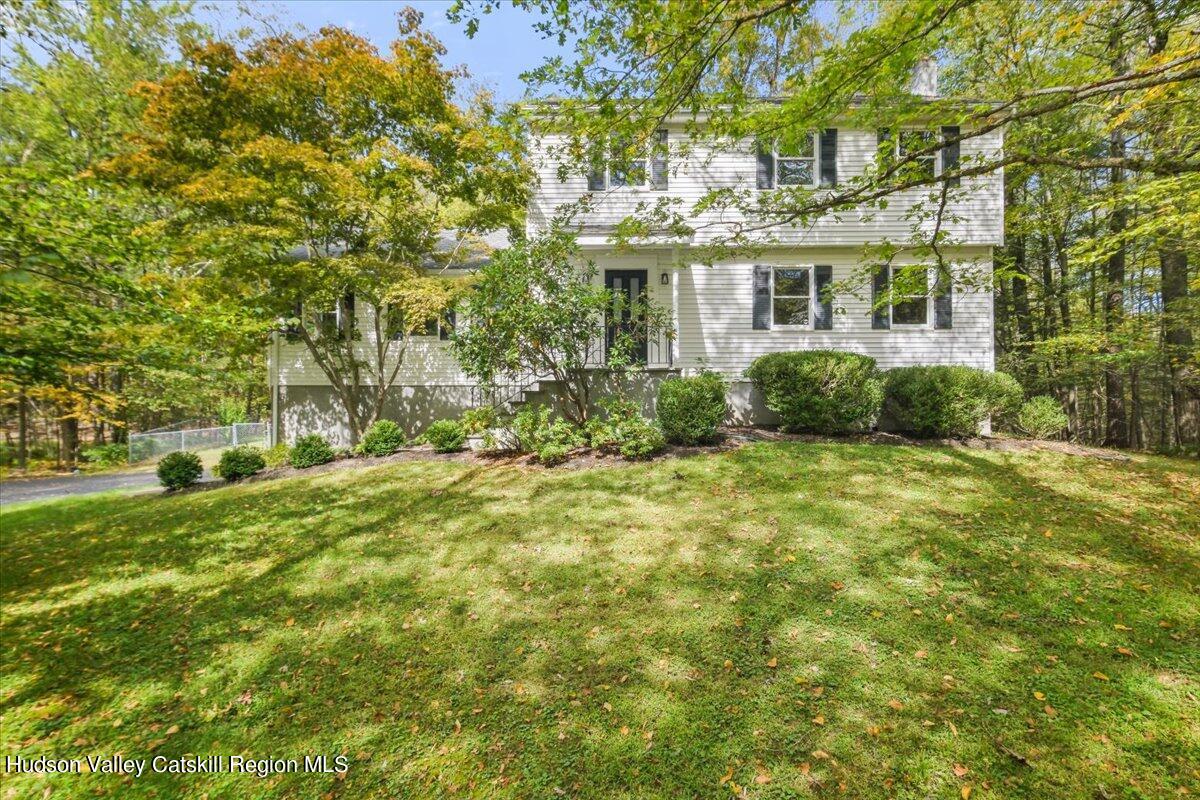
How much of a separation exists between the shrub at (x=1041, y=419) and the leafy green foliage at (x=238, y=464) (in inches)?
620

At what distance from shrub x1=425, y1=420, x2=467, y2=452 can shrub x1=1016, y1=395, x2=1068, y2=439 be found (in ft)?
37.5

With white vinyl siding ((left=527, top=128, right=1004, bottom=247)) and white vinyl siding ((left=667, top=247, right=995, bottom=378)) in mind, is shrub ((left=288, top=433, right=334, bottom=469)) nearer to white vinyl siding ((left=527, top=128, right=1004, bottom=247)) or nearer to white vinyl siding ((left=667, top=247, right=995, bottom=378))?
white vinyl siding ((left=527, top=128, right=1004, bottom=247))

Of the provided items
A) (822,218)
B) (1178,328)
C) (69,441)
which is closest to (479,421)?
(822,218)

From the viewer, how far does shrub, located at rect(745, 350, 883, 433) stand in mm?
8344

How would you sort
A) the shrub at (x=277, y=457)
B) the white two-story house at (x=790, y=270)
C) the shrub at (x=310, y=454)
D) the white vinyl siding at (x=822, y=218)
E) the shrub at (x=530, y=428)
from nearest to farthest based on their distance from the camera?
1. the shrub at (x=530, y=428)
2. the shrub at (x=310, y=454)
3. the shrub at (x=277, y=457)
4. the white vinyl siding at (x=822, y=218)
5. the white two-story house at (x=790, y=270)

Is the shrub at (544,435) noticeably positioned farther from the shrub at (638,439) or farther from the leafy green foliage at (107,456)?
the leafy green foliage at (107,456)

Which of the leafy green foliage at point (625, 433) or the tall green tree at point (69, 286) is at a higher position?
the tall green tree at point (69, 286)

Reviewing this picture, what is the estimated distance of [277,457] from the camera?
31.2 ft

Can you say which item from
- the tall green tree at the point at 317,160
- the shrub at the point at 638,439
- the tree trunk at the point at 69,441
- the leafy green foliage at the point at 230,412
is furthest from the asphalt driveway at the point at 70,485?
the shrub at the point at 638,439

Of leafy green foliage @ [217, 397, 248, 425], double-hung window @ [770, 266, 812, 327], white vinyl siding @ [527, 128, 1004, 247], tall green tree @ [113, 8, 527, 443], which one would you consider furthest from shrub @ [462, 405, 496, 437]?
leafy green foliage @ [217, 397, 248, 425]

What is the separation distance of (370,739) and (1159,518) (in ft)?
26.7

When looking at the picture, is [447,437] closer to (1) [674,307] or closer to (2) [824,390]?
(1) [674,307]

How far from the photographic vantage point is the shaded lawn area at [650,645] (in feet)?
8.07

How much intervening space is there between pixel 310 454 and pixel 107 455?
37.5ft
